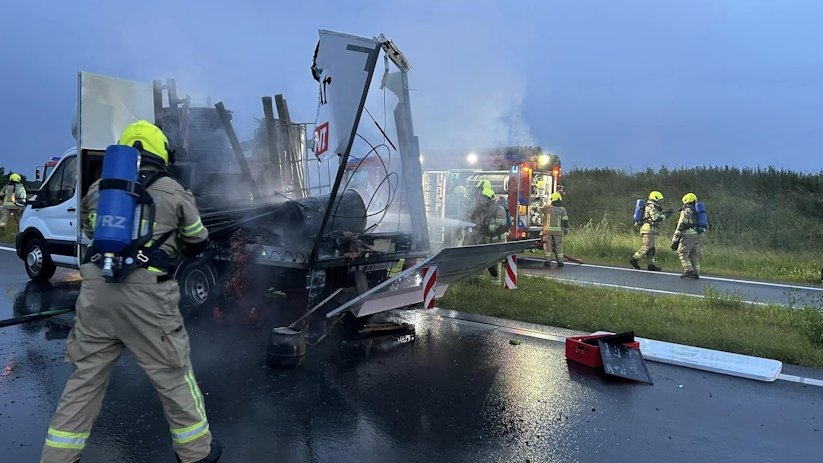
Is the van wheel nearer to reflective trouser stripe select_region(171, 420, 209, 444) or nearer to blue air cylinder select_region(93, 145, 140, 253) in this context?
blue air cylinder select_region(93, 145, 140, 253)

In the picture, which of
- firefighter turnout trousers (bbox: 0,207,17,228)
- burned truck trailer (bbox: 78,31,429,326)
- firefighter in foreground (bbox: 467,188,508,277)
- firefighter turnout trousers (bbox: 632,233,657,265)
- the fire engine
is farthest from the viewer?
firefighter turnout trousers (bbox: 0,207,17,228)

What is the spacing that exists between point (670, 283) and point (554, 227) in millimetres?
2835

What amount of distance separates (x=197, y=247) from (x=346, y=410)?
5.52ft

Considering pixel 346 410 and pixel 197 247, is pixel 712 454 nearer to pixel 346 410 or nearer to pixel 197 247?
pixel 346 410

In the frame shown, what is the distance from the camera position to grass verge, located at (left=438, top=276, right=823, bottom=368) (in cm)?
593

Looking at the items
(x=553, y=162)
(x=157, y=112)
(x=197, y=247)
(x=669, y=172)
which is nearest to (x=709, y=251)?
(x=553, y=162)

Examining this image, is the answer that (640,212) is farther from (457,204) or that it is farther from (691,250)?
(457,204)

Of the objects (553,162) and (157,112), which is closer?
(157,112)

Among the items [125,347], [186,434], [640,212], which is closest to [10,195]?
[125,347]

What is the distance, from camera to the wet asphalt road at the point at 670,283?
968 cm

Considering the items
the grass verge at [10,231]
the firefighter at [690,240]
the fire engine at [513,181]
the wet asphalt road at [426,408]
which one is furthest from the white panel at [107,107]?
the firefighter at [690,240]

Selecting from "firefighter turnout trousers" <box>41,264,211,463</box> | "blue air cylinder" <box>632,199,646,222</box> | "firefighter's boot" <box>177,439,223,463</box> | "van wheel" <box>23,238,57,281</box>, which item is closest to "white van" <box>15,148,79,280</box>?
"van wheel" <box>23,238,57,281</box>

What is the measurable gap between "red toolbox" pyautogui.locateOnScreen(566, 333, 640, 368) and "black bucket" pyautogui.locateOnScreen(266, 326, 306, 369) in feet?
8.34

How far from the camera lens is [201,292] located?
6496 mm
